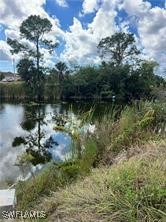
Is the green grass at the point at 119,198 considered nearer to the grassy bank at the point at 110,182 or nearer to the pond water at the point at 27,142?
the grassy bank at the point at 110,182

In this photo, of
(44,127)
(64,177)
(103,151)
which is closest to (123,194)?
(64,177)

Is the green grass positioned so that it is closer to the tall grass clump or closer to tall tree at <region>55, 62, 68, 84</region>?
the tall grass clump

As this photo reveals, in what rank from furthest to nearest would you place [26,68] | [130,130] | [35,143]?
1. [26,68]
2. [35,143]
3. [130,130]

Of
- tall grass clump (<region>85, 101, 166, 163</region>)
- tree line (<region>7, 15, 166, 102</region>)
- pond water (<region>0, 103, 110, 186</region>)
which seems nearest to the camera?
tall grass clump (<region>85, 101, 166, 163</region>)

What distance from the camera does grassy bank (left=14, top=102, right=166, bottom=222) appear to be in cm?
327

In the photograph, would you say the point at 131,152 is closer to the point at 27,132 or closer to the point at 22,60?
the point at 27,132

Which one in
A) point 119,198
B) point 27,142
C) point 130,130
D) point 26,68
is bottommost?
point 27,142

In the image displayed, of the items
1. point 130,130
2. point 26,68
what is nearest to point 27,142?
point 130,130

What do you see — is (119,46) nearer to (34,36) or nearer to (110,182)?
(34,36)

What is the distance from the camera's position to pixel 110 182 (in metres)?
3.76

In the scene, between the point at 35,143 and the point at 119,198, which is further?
the point at 35,143

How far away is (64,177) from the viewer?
539 centimetres

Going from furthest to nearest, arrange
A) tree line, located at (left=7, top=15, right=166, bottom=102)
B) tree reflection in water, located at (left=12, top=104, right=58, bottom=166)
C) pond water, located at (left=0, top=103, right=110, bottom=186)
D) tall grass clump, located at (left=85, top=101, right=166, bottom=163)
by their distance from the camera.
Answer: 1. tree line, located at (left=7, top=15, right=166, bottom=102)
2. tree reflection in water, located at (left=12, top=104, right=58, bottom=166)
3. pond water, located at (left=0, top=103, right=110, bottom=186)
4. tall grass clump, located at (left=85, top=101, right=166, bottom=163)

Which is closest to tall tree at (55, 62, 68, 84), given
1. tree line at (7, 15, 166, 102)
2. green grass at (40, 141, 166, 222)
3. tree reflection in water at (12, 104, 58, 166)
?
tree line at (7, 15, 166, 102)
